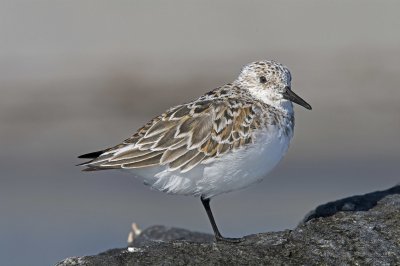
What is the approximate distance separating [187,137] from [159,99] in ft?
35.0

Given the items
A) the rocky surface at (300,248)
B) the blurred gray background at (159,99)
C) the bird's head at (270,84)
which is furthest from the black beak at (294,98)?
the blurred gray background at (159,99)

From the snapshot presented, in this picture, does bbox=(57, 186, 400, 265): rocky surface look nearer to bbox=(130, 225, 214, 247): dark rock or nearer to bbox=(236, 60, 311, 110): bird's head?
bbox=(236, 60, 311, 110): bird's head

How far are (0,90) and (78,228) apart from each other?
645 cm

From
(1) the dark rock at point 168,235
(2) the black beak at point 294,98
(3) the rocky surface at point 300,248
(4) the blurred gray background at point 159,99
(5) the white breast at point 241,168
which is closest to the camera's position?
(3) the rocky surface at point 300,248

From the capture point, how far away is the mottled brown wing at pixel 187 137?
26.1 ft

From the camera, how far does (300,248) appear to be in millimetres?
7129

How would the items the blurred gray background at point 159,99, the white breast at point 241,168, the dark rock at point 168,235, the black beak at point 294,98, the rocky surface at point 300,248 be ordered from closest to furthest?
the rocky surface at point 300,248 < the white breast at point 241,168 < the black beak at point 294,98 < the dark rock at point 168,235 < the blurred gray background at point 159,99

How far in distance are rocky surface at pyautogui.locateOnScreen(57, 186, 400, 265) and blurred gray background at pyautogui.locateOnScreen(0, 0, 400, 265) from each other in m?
5.16

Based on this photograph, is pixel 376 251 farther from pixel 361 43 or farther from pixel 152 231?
pixel 361 43

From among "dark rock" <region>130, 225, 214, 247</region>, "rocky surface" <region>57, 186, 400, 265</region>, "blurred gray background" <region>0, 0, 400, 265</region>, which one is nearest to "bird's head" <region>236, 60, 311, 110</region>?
"rocky surface" <region>57, 186, 400, 265</region>

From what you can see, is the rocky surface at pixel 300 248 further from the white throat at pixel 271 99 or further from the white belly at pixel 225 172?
the white throat at pixel 271 99

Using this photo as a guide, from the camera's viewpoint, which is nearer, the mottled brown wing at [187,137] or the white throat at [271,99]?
the mottled brown wing at [187,137]

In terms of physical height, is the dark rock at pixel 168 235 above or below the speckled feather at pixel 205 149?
below

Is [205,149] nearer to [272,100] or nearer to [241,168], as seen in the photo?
[241,168]
